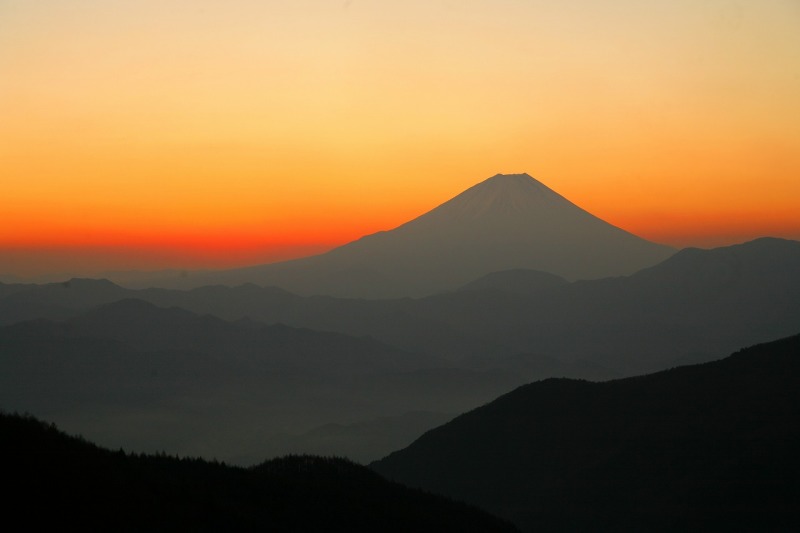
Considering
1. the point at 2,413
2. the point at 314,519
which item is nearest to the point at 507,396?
the point at 314,519

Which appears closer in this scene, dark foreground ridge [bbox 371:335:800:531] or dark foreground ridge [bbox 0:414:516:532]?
dark foreground ridge [bbox 0:414:516:532]

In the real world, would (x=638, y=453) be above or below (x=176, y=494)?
below

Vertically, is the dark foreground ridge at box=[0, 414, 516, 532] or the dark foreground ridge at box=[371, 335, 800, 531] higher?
the dark foreground ridge at box=[0, 414, 516, 532]

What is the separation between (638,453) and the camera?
59688 mm

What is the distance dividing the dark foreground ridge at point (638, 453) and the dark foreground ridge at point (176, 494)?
2915 cm

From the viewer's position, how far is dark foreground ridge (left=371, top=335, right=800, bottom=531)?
167 ft

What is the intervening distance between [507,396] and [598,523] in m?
26.9

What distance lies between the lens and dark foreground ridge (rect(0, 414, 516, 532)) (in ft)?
46.6

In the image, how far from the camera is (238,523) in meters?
17.0

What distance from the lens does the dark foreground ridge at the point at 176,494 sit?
14.2m

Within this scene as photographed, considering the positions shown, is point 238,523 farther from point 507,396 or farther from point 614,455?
point 507,396

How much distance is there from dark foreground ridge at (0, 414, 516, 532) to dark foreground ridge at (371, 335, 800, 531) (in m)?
29.1

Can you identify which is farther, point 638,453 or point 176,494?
point 638,453

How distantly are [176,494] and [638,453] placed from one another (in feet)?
158
